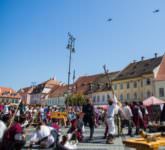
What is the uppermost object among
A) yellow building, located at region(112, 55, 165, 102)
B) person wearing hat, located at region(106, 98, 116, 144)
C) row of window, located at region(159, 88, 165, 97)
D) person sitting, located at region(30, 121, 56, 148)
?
yellow building, located at region(112, 55, 165, 102)

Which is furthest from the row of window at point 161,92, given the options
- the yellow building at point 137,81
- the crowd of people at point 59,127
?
the crowd of people at point 59,127

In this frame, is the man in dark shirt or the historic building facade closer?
the man in dark shirt

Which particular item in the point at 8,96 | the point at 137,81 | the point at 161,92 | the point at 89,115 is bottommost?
the point at 89,115

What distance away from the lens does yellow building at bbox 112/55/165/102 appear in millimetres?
59531

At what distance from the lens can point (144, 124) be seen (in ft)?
53.4

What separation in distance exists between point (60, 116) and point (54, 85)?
84922 millimetres

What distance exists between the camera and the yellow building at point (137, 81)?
2344 inches

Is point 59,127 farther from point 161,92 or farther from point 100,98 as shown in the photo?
point 100,98

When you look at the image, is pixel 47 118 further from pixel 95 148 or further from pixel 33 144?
pixel 33 144

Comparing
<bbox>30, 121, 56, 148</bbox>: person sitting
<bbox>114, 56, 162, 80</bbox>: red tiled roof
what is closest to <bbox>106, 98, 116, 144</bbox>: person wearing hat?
<bbox>30, 121, 56, 148</bbox>: person sitting

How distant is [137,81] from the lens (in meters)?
63.0

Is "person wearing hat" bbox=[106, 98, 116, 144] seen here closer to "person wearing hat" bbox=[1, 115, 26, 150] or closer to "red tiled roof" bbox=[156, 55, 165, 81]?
"person wearing hat" bbox=[1, 115, 26, 150]

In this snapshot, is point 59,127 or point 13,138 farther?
point 59,127

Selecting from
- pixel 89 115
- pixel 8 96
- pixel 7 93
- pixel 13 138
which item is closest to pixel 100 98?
pixel 8 96
